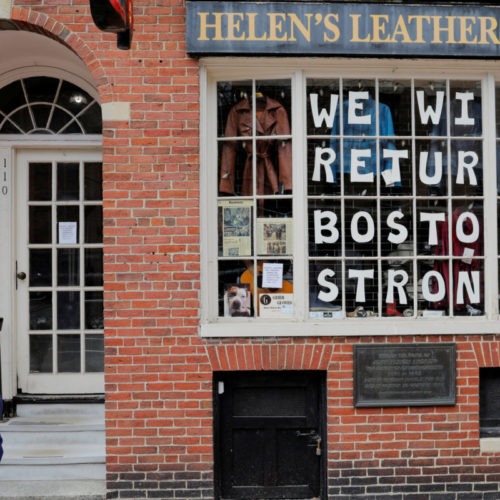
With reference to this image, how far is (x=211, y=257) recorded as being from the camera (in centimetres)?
570

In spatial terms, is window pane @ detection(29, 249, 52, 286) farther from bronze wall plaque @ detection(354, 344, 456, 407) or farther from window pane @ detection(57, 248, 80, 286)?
bronze wall plaque @ detection(354, 344, 456, 407)

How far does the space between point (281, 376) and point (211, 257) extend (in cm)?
116

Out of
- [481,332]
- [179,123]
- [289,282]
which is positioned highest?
Result: [179,123]

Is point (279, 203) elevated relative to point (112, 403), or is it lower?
elevated

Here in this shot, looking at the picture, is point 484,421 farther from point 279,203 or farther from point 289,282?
point 279,203

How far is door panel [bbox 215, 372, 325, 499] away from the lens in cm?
569

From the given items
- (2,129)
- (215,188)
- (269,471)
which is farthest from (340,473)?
(2,129)

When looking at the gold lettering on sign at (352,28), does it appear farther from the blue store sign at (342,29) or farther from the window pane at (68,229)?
the window pane at (68,229)

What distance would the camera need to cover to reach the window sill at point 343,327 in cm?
555

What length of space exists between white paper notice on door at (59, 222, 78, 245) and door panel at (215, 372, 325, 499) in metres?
2.21

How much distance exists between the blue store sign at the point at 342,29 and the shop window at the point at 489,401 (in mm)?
2694

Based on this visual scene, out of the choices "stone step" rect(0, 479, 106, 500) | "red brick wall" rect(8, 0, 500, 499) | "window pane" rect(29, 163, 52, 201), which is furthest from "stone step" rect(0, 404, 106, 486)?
"window pane" rect(29, 163, 52, 201)

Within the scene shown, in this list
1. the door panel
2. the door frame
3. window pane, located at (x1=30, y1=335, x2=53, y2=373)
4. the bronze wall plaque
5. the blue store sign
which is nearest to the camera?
the blue store sign

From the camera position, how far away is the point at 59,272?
6.71 metres
